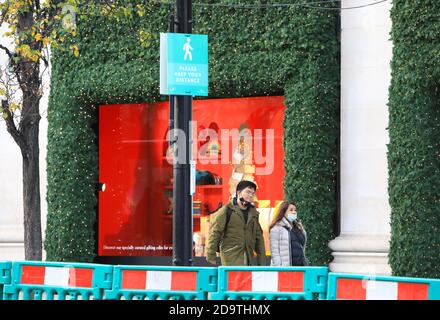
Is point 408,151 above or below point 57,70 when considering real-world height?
below

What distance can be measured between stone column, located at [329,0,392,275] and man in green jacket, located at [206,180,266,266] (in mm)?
3642

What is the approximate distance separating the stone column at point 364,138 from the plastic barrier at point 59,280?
638cm

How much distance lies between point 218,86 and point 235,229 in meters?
4.86

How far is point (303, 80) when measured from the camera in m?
18.4

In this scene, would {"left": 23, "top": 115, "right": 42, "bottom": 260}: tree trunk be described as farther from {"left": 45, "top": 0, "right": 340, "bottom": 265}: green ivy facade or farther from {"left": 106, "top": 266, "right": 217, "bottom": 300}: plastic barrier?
{"left": 106, "top": 266, "right": 217, "bottom": 300}: plastic barrier

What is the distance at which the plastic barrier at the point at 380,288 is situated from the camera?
10523 mm

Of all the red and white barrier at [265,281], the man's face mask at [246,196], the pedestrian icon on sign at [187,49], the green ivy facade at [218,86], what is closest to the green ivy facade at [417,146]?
the green ivy facade at [218,86]

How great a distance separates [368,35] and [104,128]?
535 centimetres

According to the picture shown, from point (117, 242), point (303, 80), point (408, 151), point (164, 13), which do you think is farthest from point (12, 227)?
point (408, 151)

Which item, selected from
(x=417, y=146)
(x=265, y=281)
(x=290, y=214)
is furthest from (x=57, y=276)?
(x=417, y=146)

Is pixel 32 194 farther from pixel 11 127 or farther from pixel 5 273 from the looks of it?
pixel 5 273

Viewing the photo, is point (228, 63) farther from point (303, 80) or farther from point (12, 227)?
point (12, 227)

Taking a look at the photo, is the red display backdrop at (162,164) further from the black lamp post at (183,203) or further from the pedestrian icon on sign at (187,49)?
the black lamp post at (183,203)

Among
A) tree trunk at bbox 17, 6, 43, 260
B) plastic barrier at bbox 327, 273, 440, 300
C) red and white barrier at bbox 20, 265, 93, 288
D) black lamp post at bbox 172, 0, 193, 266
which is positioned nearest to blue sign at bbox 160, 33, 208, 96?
black lamp post at bbox 172, 0, 193, 266
